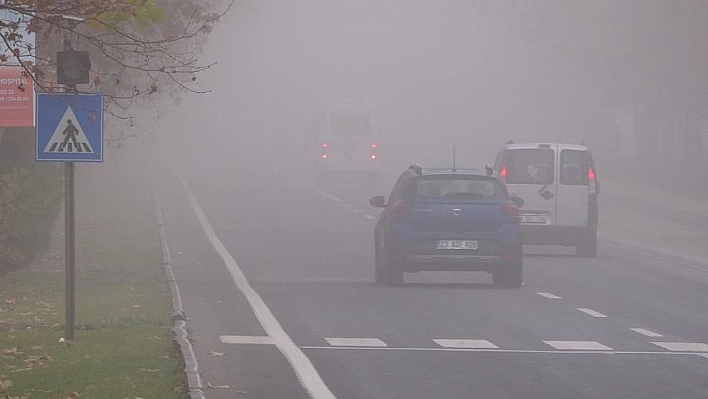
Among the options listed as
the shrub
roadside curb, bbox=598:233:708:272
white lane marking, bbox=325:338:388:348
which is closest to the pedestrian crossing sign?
white lane marking, bbox=325:338:388:348

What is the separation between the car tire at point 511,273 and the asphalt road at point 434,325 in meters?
0.26

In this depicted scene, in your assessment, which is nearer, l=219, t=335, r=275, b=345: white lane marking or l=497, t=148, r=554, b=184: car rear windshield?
l=219, t=335, r=275, b=345: white lane marking

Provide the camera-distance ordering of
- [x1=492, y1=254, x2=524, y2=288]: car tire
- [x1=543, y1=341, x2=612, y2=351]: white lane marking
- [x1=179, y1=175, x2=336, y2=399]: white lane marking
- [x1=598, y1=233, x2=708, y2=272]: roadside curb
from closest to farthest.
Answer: [x1=179, y1=175, x2=336, y2=399]: white lane marking
[x1=543, y1=341, x2=612, y2=351]: white lane marking
[x1=492, y1=254, x2=524, y2=288]: car tire
[x1=598, y1=233, x2=708, y2=272]: roadside curb

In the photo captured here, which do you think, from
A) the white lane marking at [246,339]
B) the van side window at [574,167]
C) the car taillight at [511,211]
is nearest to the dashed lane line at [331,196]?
the van side window at [574,167]

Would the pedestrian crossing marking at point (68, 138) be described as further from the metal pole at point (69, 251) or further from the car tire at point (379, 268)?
the car tire at point (379, 268)

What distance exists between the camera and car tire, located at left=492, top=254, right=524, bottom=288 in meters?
22.1

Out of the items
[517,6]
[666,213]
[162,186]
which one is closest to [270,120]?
[517,6]

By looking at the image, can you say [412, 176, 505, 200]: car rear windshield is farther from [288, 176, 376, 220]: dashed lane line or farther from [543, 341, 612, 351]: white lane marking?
[288, 176, 376, 220]: dashed lane line

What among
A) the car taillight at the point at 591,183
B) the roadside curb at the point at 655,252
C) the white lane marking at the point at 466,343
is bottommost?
the roadside curb at the point at 655,252

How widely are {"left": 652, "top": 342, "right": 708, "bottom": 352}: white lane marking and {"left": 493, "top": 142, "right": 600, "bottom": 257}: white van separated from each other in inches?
493

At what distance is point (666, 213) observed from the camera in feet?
139

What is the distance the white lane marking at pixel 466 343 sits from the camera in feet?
50.6

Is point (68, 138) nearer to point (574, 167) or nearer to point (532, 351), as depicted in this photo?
point (532, 351)

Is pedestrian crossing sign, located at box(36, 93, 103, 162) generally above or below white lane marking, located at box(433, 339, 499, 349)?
above
